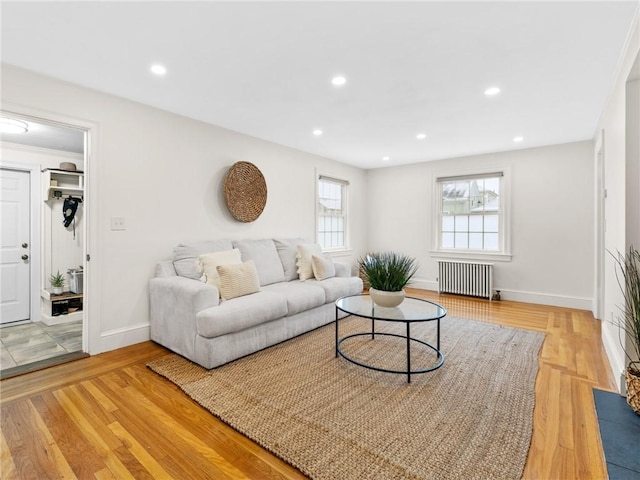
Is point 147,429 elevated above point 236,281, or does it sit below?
below

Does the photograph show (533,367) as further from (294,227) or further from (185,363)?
(294,227)

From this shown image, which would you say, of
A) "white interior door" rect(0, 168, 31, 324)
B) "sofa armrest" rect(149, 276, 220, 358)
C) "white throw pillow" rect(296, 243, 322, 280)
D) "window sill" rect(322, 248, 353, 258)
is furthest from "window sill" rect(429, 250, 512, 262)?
"white interior door" rect(0, 168, 31, 324)

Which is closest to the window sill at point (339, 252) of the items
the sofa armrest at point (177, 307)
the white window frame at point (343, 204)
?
the white window frame at point (343, 204)

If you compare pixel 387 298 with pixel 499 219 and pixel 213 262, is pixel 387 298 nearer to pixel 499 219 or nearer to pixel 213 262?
pixel 213 262

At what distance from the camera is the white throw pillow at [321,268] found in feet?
12.9

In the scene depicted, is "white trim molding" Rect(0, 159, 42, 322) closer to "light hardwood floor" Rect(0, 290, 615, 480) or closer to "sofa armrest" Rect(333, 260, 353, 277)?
"light hardwood floor" Rect(0, 290, 615, 480)

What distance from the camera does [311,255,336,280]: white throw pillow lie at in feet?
12.9

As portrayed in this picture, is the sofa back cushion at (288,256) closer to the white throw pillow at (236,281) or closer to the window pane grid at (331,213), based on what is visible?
the white throw pillow at (236,281)

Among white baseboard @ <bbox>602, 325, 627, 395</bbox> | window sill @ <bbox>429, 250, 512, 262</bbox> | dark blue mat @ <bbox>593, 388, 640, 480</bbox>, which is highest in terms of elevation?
window sill @ <bbox>429, 250, 512, 262</bbox>

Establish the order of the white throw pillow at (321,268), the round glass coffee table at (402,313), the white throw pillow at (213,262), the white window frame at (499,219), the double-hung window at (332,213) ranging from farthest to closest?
the double-hung window at (332,213) < the white window frame at (499,219) < the white throw pillow at (321,268) < the white throw pillow at (213,262) < the round glass coffee table at (402,313)

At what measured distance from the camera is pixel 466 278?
203 inches

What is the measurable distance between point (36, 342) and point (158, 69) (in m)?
2.94

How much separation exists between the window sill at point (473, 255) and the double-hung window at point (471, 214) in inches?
2.2

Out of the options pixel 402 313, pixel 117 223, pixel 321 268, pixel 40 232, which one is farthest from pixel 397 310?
pixel 40 232
